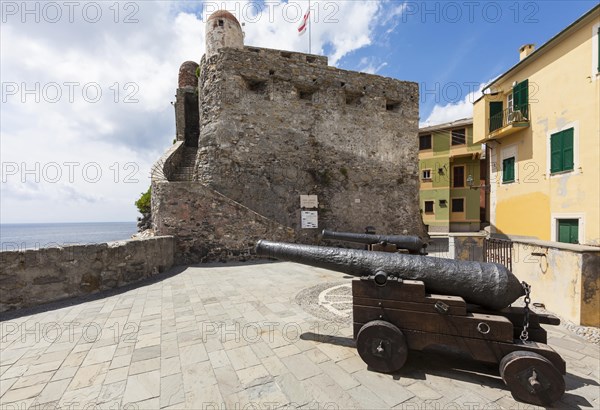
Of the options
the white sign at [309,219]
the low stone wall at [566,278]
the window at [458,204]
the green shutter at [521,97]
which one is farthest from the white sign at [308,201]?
the window at [458,204]

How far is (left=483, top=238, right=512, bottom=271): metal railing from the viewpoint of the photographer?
6465 mm

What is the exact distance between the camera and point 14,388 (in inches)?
98.7

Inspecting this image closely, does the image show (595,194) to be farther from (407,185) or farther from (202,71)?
(202,71)

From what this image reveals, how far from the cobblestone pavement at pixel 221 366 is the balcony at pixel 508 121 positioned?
9.03m

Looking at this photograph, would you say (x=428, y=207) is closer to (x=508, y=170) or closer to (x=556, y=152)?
(x=508, y=170)

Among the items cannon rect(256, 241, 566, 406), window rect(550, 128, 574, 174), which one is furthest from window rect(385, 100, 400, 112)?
cannon rect(256, 241, 566, 406)

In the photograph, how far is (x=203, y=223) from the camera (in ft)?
28.7

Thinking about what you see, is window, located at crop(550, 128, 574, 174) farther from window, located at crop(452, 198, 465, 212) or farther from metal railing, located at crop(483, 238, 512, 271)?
window, located at crop(452, 198, 465, 212)

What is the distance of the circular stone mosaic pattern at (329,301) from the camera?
4240 mm

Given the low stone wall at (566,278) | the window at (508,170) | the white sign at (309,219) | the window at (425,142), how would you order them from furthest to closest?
1. the window at (425,142)
2. the white sign at (309,219)
3. the window at (508,170)
4. the low stone wall at (566,278)

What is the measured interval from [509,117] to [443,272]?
10.9 meters

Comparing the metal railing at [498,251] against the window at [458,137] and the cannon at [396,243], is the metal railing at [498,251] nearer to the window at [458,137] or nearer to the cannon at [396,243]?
the cannon at [396,243]

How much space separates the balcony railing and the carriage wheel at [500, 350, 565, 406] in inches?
425

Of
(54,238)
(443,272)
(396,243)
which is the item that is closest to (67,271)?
(443,272)
